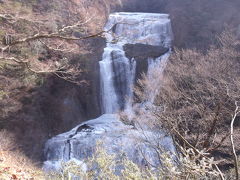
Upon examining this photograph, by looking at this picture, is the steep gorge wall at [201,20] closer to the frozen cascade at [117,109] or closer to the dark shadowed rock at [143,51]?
the frozen cascade at [117,109]

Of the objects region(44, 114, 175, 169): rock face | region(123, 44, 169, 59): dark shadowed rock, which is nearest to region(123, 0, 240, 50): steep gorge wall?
region(123, 44, 169, 59): dark shadowed rock

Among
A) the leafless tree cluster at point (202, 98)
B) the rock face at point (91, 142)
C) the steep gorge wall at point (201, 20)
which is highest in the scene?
the steep gorge wall at point (201, 20)

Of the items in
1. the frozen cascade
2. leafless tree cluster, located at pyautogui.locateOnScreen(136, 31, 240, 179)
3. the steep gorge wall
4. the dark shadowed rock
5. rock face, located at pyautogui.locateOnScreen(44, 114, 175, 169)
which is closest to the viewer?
leafless tree cluster, located at pyautogui.locateOnScreen(136, 31, 240, 179)

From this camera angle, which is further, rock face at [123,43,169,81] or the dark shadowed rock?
the dark shadowed rock

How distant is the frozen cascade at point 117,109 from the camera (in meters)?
12.4

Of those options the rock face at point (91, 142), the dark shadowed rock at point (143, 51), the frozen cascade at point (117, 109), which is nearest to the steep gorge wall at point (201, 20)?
the frozen cascade at point (117, 109)

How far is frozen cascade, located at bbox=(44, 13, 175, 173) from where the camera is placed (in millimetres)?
12394

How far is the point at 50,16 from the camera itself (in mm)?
19359

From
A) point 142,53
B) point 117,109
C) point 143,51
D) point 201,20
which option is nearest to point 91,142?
point 117,109

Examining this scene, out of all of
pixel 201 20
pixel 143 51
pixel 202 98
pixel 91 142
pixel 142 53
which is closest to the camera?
pixel 202 98

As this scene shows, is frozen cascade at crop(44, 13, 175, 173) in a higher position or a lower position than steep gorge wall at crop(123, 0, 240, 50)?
lower

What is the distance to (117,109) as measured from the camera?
1800cm

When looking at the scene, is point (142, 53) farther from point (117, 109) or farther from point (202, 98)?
point (202, 98)

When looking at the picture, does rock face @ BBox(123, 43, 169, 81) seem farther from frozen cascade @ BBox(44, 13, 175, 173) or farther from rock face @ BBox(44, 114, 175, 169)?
rock face @ BBox(44, 114, 175, 169)
